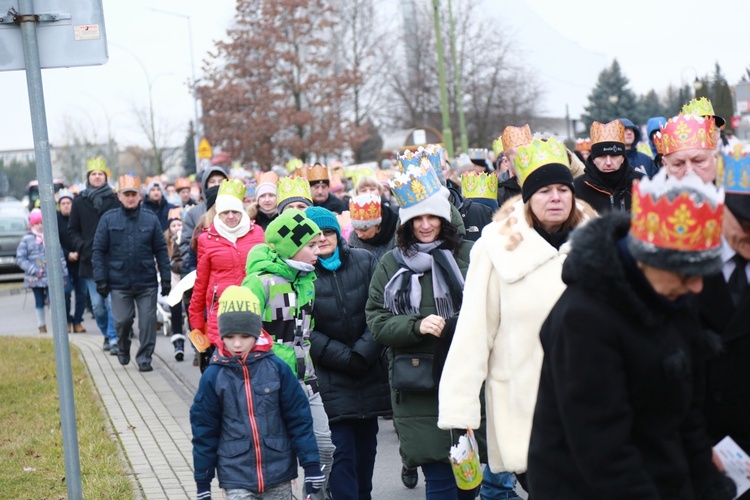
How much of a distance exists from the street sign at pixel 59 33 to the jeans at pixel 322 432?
7.24 feet

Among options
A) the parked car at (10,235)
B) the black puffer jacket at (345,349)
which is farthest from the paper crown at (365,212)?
the parked car at (10,235)

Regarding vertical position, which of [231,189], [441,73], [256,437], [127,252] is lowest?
[256,437]

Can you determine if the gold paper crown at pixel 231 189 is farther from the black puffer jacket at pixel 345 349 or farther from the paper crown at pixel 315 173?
the black puffer jacket at pixel 345 349

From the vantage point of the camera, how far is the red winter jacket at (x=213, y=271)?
986 cm

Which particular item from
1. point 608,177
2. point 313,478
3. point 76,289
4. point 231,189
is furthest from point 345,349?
point 76,289

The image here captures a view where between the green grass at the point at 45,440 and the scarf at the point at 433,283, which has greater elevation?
the scarf at the point at 433,283

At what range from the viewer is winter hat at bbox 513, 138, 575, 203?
521 cm

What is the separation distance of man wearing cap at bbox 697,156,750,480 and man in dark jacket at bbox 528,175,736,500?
0.28m

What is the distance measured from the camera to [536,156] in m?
5.28

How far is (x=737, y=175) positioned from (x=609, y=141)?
527 cm

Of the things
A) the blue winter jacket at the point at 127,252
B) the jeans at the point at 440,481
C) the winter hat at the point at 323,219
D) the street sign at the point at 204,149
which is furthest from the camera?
the street sign at the point at 204,149

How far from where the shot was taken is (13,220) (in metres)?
33.6

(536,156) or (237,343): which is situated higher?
(536,156)

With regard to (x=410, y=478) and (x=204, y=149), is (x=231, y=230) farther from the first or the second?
(x=204, y=149)
